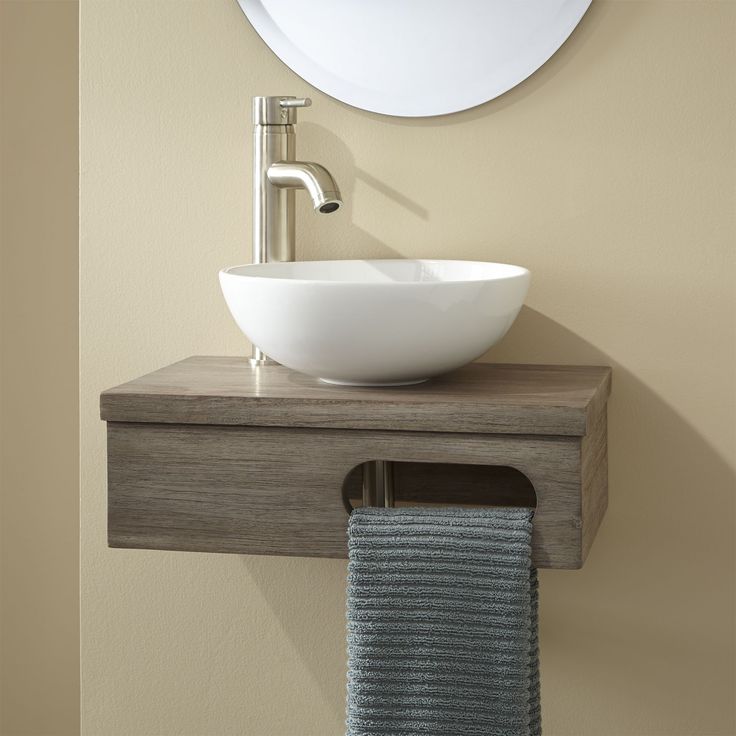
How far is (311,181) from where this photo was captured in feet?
5.07

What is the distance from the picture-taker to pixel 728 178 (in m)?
1.57

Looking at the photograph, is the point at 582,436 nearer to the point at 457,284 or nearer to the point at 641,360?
the point at 457,284

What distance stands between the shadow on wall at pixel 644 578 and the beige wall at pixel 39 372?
1.11 m

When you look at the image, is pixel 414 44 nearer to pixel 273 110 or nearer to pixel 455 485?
pixel 273 110

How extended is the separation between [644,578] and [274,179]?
84cm

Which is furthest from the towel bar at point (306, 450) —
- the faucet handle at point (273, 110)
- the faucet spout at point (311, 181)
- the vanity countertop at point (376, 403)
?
the faucet handle at point (273, 110)

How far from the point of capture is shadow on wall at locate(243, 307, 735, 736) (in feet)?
5.36

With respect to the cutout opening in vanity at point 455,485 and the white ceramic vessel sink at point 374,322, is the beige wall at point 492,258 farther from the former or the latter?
the white ceramic vessel sink at point 374,322

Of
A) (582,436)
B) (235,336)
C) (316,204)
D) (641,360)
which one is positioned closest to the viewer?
(582,436)

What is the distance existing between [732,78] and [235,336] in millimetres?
863

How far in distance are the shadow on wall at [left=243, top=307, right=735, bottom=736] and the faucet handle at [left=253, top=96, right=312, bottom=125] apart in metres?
0.47

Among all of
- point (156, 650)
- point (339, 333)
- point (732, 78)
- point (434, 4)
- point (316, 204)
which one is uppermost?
point (434, 4)

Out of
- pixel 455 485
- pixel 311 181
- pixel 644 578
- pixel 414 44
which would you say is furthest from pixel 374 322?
pixel 644 578

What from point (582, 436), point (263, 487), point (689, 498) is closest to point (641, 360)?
point (689, 498)
